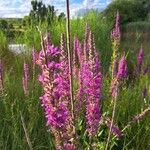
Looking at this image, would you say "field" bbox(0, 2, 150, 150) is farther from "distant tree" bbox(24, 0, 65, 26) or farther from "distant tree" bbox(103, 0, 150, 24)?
"distant tree" bbox(103, 0, 150, 24)

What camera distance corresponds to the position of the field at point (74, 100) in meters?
1.52

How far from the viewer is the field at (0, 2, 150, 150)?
4.98ft

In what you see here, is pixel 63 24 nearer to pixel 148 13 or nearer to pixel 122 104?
pixel 122 104

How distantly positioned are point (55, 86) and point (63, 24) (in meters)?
9.06

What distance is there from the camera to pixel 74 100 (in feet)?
8.00

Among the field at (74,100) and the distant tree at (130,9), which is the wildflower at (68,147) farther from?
the distant tree at (130,9)

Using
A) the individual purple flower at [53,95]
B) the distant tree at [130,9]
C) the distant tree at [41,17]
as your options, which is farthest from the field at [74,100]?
the distant tree at [130,9]

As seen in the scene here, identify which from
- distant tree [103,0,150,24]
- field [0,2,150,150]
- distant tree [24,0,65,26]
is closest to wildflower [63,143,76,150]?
field [0,2,150,150]

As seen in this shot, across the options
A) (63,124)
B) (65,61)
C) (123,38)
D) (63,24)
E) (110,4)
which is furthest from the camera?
(110,4)

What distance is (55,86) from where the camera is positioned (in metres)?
1.45

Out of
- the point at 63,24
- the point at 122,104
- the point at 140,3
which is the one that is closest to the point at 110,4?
the point at 140,3

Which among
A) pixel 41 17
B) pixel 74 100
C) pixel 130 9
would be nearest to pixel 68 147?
pixel 74 100

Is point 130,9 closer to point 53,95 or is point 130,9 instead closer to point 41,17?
point 41,17

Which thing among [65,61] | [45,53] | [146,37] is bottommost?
[146,37]
